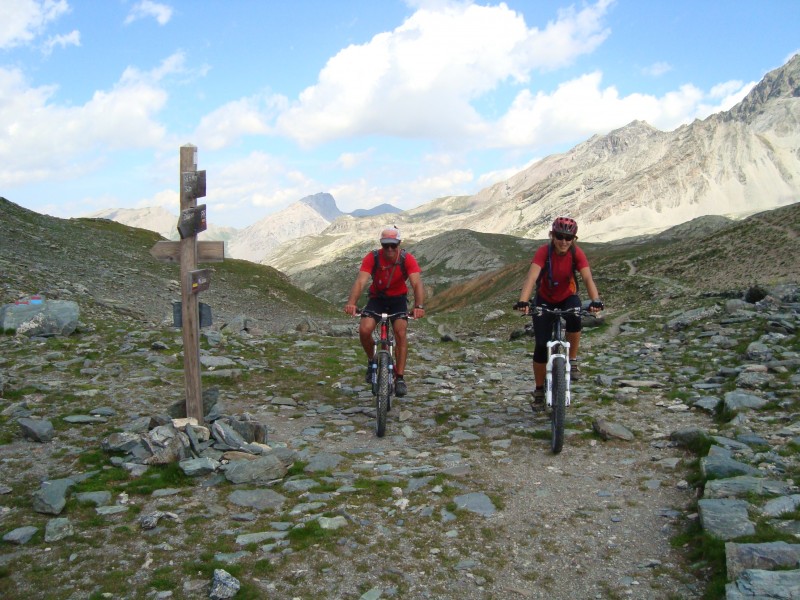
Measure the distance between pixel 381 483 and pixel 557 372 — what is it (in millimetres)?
3139

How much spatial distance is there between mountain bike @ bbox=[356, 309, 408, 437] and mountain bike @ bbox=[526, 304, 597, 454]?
2619mm

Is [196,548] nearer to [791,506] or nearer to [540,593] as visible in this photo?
[540,593]

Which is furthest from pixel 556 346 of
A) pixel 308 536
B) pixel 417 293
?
pixel 308 536

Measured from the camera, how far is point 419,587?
17.0 feet

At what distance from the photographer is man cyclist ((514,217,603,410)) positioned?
372 inches

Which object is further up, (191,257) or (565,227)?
(565,227)

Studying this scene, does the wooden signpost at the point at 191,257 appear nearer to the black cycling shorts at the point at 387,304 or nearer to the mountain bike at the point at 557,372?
the black cycling shorts at the point at 387,304

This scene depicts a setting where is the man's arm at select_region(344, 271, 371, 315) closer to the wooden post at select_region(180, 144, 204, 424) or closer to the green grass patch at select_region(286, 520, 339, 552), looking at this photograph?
the wooden post at select_region(180, 144, 204, 424)

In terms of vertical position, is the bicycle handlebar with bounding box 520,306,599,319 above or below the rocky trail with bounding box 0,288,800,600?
above

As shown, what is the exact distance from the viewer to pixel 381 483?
752 cm

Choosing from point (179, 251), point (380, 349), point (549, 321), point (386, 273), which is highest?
point (179, 251)

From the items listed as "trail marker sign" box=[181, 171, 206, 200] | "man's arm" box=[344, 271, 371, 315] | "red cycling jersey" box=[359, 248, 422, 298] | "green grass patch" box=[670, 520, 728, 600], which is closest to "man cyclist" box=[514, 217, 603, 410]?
"red cycling jersey" box=[359, 248, 422, 298]

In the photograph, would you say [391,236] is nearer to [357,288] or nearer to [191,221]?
[357,288]

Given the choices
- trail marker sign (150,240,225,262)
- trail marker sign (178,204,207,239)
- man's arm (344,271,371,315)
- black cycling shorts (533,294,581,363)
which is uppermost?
trail marker sign (178,204,207,239)
